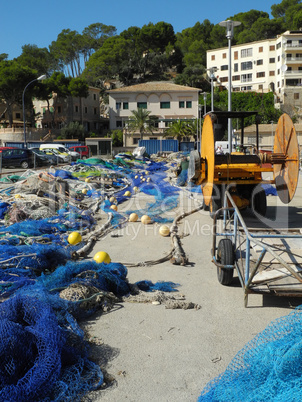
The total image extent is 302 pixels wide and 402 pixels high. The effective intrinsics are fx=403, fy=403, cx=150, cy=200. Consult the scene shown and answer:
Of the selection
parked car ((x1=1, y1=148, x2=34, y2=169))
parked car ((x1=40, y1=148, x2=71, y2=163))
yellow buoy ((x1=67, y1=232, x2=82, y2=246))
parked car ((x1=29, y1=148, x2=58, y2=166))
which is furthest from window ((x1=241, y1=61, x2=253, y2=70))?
yellow buoy ((x1=67, y1=232, x2=82, y2=246))

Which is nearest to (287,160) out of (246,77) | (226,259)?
(226,259)

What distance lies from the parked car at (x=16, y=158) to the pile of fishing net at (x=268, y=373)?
24859 millimetres

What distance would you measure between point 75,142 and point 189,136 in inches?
678

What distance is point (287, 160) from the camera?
30.3 feet

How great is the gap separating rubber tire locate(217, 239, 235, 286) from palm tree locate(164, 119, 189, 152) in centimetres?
4805

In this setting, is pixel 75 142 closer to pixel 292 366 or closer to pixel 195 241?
pixel 195 241

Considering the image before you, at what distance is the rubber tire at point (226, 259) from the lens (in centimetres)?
573

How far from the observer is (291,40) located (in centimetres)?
6919

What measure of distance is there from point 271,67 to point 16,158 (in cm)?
6051

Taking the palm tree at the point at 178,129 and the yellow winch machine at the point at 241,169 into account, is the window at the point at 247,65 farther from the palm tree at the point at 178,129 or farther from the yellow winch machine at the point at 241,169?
the yellow winch machine at the point at 241,169

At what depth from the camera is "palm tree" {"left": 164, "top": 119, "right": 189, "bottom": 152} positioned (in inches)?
2087

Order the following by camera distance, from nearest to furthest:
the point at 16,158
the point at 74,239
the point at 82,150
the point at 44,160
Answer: the point at 74,239 < the point at 16,158 < the point at 44,160 < the point at 82,150

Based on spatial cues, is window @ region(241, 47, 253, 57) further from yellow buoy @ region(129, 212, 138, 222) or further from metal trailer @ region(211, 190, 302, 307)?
metal trailer @ region(211, 190, 302, 307)

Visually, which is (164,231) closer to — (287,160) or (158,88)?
(287,160)
